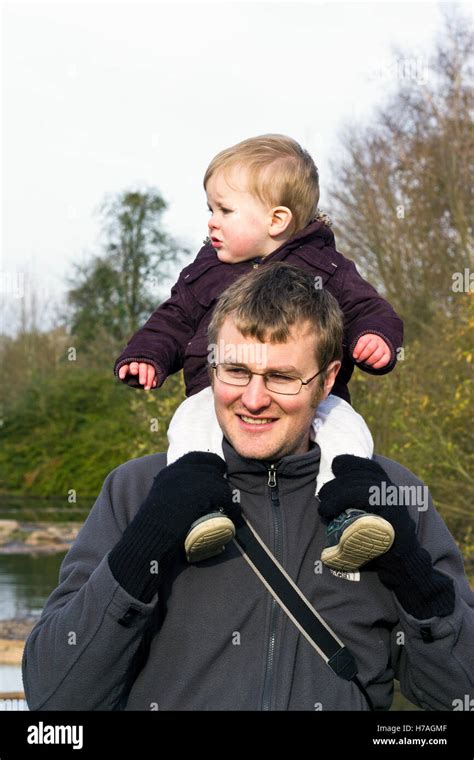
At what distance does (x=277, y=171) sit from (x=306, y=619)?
5.10 ft

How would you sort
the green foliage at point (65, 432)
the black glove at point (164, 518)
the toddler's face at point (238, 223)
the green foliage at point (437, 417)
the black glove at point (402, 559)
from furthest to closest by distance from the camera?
the green foliage at point (65, 432) → the green foliage at point (437, 417) → the toddler's face at point (238, 223) → the black glove at point (402, 559) → the black glove at point (164, 518)

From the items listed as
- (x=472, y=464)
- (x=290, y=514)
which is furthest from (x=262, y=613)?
(x=472, y=464)

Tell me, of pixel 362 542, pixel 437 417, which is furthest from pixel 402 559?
pixel 437 417

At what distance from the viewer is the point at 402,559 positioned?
2.98m

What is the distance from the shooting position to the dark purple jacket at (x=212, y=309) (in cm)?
372

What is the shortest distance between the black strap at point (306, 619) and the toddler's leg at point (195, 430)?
330 millimetres

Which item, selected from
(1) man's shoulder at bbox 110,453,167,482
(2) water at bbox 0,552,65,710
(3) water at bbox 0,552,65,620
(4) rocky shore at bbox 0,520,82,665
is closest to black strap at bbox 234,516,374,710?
(1) man's shoulder at bbox 110,453,167,482

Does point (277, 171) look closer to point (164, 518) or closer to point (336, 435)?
point (336, 435)

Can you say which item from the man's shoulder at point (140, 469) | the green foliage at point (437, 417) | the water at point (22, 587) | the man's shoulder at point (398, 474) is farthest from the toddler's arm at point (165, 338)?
the green foliage at point (437, 417)

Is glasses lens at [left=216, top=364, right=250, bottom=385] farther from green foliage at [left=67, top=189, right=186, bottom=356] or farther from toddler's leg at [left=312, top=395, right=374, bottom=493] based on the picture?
green foliage at [left=67, top=189, right=186, bottom=356]

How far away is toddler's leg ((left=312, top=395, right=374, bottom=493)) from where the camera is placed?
10.5 ft

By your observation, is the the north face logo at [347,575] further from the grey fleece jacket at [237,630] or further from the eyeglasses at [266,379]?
the eyeglasses at [266,379]

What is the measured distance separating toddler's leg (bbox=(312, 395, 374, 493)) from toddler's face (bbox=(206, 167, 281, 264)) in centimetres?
68

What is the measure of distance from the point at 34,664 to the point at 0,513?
90.2ft
